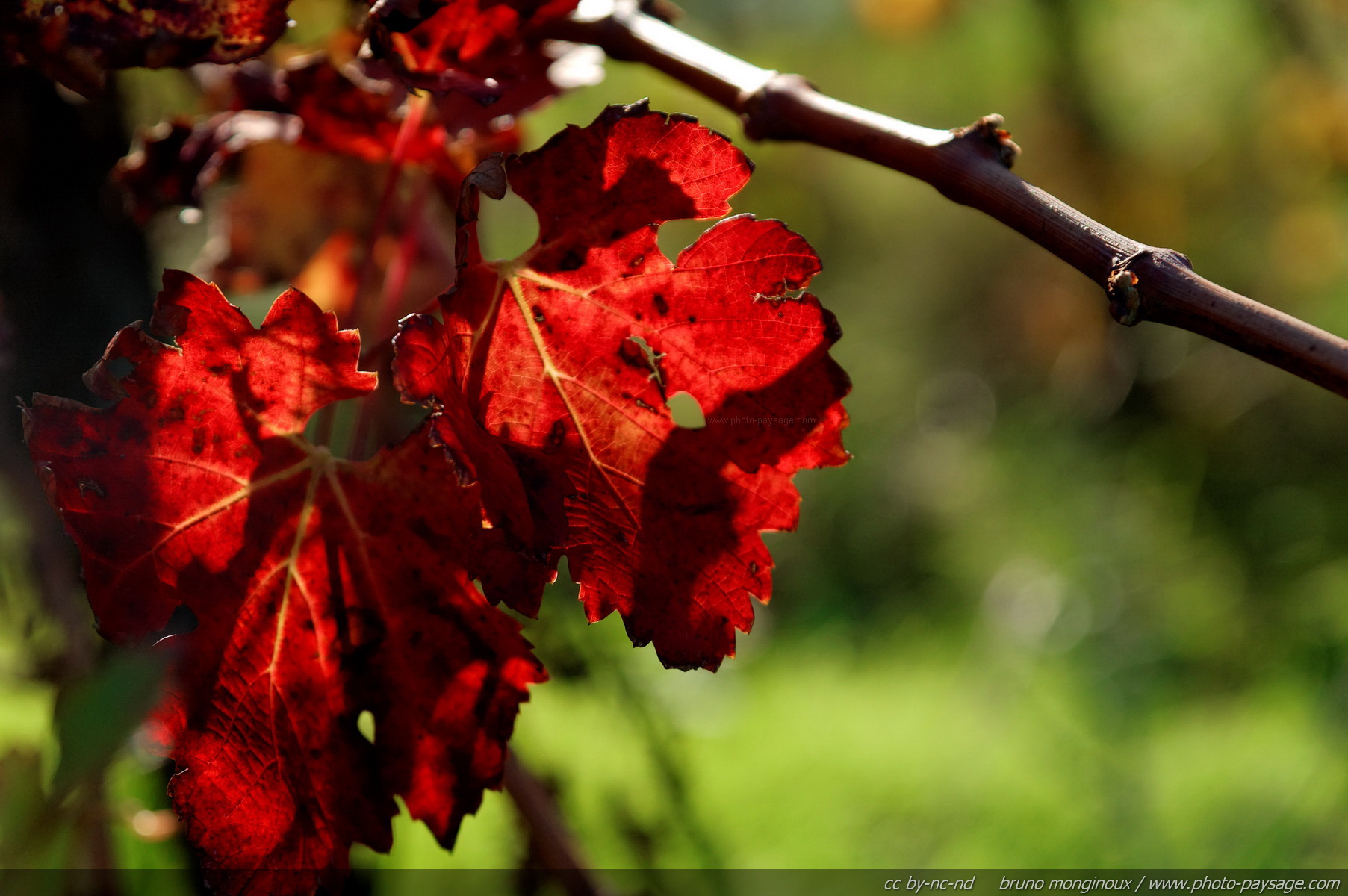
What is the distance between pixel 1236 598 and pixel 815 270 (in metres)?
2.19

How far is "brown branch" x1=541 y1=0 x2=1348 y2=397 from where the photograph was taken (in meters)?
0.25

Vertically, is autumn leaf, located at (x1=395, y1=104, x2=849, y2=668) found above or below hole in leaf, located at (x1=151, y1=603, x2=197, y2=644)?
above

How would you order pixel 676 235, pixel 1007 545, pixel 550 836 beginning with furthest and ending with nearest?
pixel 676 235 < pixel 1007 545 < pixel 550 836

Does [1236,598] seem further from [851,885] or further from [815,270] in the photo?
[815,270]

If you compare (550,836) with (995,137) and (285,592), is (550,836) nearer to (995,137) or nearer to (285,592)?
(285,592)

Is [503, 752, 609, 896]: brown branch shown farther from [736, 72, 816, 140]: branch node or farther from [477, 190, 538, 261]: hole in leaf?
[477, 190, 538, 261]: hole in leaf

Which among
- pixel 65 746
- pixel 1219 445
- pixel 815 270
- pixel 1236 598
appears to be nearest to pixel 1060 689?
pixel 1236 598

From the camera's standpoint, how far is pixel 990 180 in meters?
0.30

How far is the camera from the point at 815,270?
0.32m

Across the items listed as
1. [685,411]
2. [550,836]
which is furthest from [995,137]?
[685,411]

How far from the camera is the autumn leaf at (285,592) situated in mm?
330

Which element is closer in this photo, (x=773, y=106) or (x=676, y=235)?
(x=773, y=106)

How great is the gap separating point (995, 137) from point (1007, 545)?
2451 mm

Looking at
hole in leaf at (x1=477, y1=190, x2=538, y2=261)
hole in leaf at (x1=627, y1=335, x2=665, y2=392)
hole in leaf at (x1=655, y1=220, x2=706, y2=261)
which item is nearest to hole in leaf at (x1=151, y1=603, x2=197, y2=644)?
hole in leaf at (x1=627, y1=335, x2=665, y2=392)
